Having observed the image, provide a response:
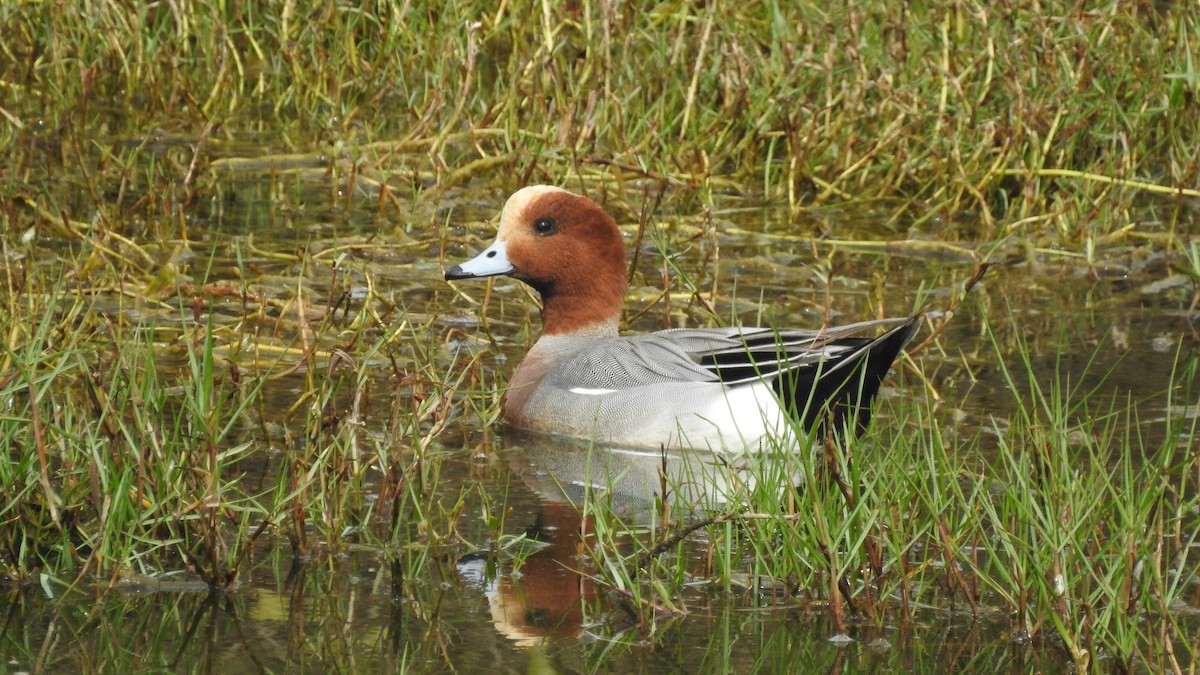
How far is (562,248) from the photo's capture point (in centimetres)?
571

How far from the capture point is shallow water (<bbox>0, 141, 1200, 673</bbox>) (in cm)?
349

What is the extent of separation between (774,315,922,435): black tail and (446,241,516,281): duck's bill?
992 millimetres

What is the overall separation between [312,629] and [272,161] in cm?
440

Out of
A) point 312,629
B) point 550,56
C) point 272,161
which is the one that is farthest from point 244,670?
point 272,161

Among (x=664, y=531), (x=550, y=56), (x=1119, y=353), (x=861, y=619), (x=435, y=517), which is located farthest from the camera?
(x=550, y=56)

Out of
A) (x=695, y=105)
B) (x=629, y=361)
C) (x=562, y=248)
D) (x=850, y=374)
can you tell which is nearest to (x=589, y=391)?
(x=629, y=361)

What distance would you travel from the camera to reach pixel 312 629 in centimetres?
356

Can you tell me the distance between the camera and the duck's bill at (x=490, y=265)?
5.64m

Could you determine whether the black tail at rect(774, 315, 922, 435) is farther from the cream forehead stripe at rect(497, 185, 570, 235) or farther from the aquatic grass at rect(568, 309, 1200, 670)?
the cream forehead stripe at rect(497, 185, 570, 235)

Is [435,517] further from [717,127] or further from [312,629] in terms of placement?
[717,127]

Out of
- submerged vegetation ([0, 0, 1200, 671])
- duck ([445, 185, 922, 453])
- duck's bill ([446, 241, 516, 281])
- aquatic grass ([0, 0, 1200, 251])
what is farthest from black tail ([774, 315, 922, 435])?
aquatic grass ([0, 0, 1200, 251])

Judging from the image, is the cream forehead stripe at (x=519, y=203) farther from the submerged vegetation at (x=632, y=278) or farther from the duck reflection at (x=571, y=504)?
the duck reflection at (x=571, y=504)

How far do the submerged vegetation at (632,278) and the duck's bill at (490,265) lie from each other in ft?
0.68

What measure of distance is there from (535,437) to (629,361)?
33 cm
